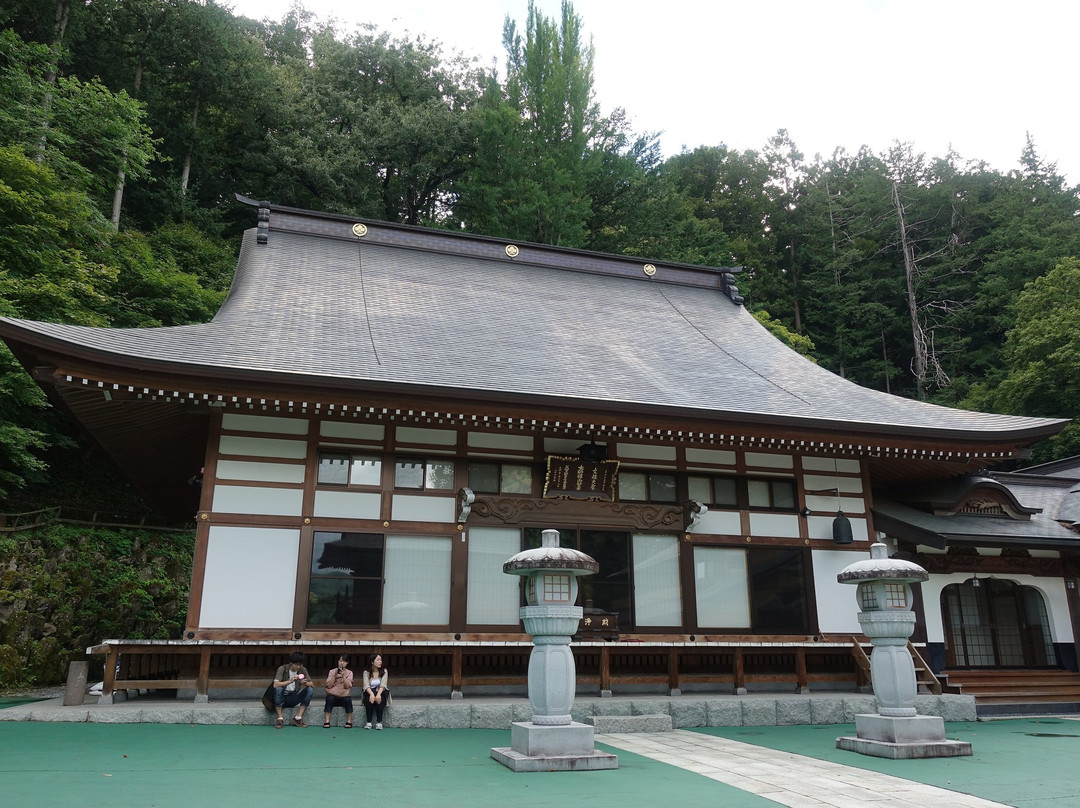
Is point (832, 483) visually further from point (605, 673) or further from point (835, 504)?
point (605, 673)

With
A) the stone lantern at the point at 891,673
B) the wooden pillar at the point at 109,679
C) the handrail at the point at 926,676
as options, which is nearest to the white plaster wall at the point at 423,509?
the wooden pillar at the point at 109,679

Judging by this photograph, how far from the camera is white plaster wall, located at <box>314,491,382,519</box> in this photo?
401 inches

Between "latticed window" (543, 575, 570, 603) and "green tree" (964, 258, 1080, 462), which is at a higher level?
"green tree" (964, 258, 1080, 462)

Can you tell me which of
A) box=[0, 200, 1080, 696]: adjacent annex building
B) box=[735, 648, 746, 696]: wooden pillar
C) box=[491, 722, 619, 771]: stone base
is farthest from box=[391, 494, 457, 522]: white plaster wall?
box=[735, 648, 746, 696]: wooden pillar

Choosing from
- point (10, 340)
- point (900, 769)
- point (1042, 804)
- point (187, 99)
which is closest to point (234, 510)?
point (10, 340)

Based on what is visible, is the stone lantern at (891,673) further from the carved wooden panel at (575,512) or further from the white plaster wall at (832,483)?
the white plaster wall at (832,483)

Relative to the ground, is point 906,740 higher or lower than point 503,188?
lower

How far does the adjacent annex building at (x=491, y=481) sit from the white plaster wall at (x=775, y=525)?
0.04m

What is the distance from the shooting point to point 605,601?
11.1m

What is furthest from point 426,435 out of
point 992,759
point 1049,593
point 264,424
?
point 1049,593

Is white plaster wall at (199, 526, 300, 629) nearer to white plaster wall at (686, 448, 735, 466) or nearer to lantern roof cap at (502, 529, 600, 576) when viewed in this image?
lantern roof cap at (502, 529, 600, 576)

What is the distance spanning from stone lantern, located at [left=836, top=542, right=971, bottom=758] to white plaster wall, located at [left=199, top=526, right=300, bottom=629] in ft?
22.5

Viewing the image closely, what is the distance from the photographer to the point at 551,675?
6895 millimetres

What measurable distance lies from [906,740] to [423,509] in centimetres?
642
